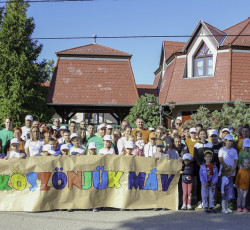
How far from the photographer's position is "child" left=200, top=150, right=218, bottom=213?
307 inches

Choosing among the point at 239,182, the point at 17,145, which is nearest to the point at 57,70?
the point at 17,145

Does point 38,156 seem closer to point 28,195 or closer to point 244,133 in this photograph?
point 28,195

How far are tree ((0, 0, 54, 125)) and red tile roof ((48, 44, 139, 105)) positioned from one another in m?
0.99

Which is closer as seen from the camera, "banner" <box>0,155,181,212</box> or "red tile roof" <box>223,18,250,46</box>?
"banner" <box>0,155,181,212</box>

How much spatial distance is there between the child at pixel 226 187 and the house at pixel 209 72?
11457 mm

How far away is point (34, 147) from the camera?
26.8 feet

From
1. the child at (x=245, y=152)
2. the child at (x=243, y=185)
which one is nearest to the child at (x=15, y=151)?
the child at (x=243, y=185)

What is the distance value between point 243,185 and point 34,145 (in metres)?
4.70

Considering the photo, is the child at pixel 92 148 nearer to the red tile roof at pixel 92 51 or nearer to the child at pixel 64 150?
the child at pixel 64 150

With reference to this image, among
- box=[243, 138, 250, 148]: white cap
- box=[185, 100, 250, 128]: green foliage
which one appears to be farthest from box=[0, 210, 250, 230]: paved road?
box=[185, 100, 250, 128]: green foliage

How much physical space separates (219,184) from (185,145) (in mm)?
1182

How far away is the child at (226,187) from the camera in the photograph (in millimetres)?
7793

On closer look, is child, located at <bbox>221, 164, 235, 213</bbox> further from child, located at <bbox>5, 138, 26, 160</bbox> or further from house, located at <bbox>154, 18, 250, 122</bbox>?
house, located at <bbox>154, 18, 250, 122</bbox>

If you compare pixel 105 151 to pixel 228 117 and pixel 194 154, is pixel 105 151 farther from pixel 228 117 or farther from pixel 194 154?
pixel 228 117
